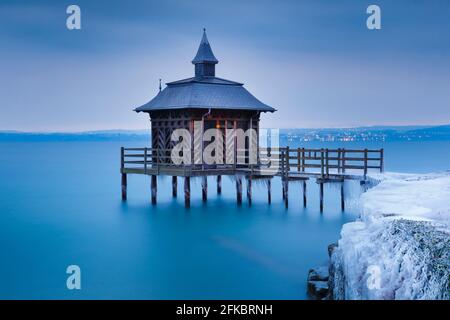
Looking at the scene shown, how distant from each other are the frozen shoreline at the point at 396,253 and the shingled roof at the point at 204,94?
1570cm

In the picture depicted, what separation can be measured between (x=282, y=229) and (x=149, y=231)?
20.2 ft

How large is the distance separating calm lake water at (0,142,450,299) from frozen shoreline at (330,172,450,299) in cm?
386

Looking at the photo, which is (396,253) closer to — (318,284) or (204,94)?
(318,284)

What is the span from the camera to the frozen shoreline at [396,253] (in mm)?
9398

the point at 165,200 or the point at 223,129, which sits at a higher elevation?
the point at 223,129

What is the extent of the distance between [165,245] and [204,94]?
9.77m

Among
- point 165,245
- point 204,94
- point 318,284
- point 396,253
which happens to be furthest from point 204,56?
point 396,253

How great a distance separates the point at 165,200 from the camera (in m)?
36.6

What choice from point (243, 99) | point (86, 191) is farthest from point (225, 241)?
point (86, 191)

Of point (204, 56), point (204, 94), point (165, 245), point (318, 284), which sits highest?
point (204, 56)

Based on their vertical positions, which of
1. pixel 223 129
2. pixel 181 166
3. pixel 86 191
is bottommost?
pixel 86 191

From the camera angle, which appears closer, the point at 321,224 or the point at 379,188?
the point at 379,188

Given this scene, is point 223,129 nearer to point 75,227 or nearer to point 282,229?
point 282,229

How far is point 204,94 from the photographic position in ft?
97.9
